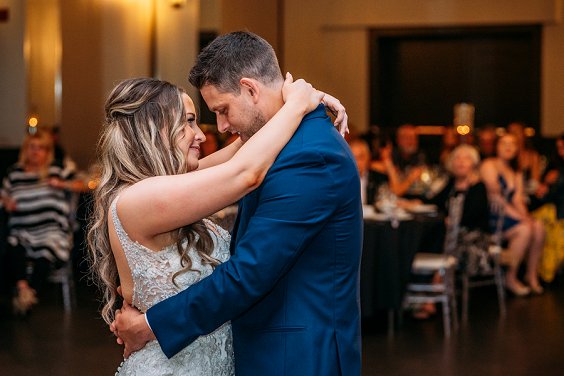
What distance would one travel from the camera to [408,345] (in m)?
6.57

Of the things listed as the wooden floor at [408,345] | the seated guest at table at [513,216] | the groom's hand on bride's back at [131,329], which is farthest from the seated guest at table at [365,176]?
the groom's hand on bride's back at [131,329]

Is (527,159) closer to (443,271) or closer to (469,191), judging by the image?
(469,191)

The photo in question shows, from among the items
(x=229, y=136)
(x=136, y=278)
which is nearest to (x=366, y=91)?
(x=229, y=136)

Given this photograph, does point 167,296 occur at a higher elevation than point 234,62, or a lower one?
lower

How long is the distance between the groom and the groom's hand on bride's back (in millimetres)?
27

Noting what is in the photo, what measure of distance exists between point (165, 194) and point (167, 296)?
1.10 ft

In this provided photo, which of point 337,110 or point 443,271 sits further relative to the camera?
point 443,271

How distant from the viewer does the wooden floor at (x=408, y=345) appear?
583cm

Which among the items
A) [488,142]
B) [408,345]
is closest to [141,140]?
[408,345]

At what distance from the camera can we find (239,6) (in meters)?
10.3

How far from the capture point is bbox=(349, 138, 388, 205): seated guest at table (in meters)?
7.90

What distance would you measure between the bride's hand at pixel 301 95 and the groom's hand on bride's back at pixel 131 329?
62 centimetres

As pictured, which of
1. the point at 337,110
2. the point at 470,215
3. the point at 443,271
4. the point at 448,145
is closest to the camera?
the point at 337,110

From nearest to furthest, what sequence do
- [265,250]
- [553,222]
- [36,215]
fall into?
[265,250] < [36,215] < [553,222]
